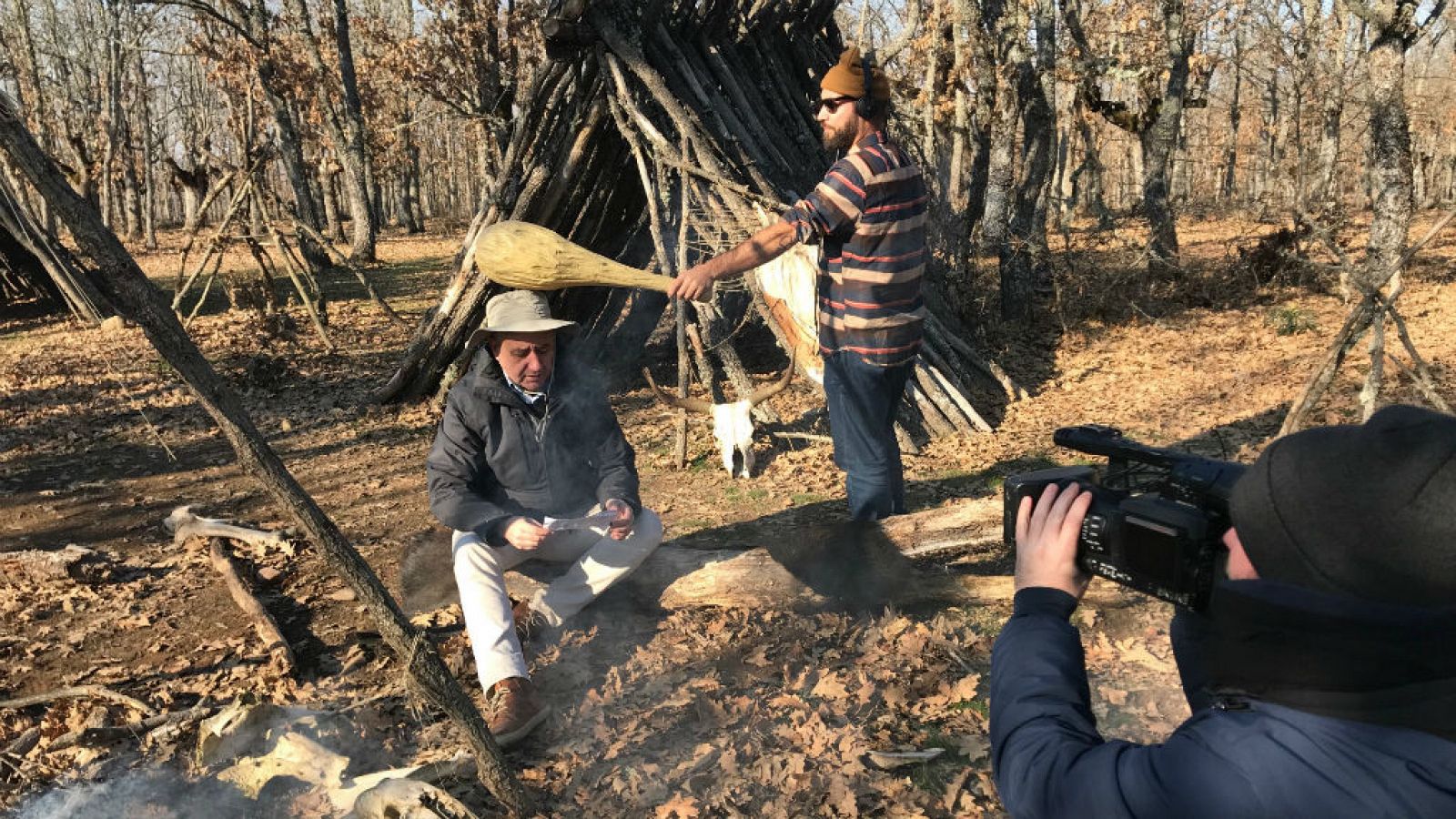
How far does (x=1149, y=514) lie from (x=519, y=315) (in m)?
2.64

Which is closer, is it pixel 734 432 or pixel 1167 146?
pixel 734 432

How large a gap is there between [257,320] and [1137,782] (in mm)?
11758

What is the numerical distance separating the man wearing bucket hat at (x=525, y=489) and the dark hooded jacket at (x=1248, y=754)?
7.23 feet

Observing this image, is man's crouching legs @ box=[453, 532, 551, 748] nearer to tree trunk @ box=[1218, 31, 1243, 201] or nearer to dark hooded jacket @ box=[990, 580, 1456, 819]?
dark hooded jacket @ box=[990, 580, 1456, 819]

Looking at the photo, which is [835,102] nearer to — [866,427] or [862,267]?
[862,267]

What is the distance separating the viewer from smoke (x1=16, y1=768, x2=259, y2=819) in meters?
2.87

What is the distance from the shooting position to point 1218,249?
1482cm

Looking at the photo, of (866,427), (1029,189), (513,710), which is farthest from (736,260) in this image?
(1029,189)

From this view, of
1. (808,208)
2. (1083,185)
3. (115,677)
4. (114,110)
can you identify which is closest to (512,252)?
(808,208)

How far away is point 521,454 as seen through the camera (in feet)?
12.1

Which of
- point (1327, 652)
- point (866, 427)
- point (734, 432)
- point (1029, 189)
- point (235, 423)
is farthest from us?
point (1029, 189)

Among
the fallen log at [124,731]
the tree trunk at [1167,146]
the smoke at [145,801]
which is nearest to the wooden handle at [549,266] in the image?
the fallen log at [124,731]

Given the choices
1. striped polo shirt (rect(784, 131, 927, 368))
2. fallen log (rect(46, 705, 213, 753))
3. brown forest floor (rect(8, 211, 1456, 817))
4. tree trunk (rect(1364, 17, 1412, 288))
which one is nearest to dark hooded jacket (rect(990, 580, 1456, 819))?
brown forest floor (rect(8, 211, 1456, 817))

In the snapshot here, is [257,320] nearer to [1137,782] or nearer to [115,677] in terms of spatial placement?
[115,677]
